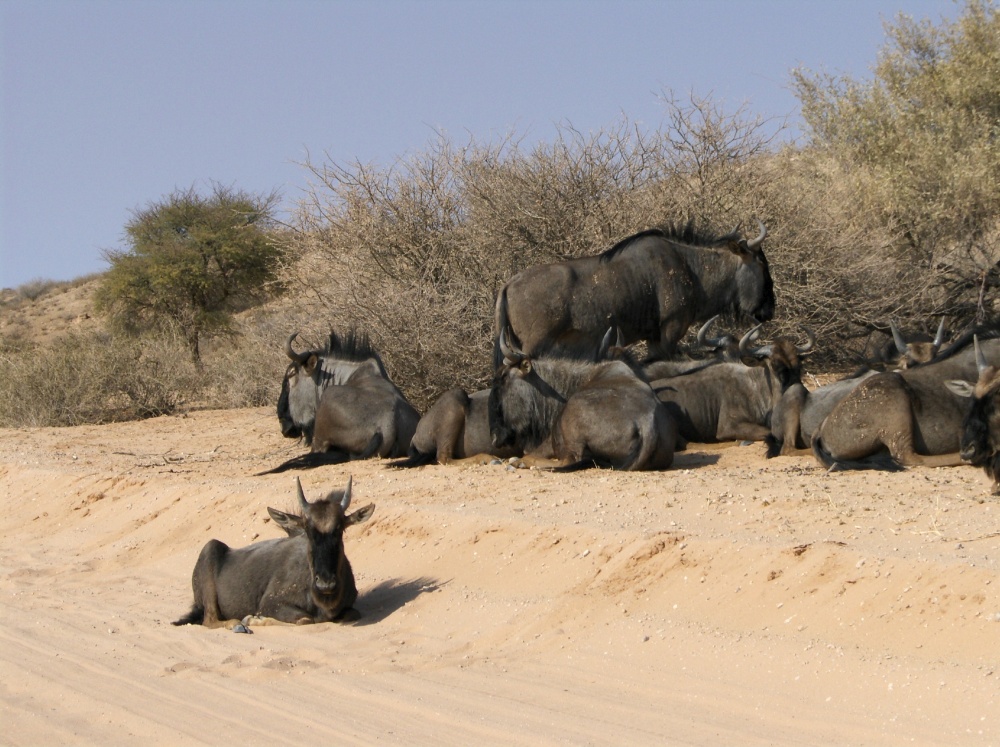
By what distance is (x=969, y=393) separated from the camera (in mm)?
9766

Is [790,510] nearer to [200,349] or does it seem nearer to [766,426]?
[766,426]

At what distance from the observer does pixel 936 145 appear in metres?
18.9

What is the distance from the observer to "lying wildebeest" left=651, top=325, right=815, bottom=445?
43.1 feet

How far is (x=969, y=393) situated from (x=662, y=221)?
733 cm

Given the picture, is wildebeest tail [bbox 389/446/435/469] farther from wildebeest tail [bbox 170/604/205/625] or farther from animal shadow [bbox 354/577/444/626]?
wildebeest tail [bbox 170/604/205/625]

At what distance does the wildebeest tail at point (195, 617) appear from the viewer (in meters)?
8.72

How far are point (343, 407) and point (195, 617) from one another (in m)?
5.01

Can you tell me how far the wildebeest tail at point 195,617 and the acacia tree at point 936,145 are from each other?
35.5ft

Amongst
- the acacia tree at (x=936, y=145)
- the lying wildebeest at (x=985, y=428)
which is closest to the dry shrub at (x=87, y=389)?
the acacia tree at (x=936, y=145)

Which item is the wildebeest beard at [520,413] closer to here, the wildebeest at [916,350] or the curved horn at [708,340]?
the curved horn at [708,340]

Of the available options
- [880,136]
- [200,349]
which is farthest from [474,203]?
[200,349]

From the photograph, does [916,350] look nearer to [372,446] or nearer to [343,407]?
[372,446]

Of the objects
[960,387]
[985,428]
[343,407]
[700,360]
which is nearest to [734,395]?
[700,360]

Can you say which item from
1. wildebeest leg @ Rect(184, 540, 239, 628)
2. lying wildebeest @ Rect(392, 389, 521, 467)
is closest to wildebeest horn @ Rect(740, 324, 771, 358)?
lying wildebeest @ Rect(392, 389, 521, 467)
